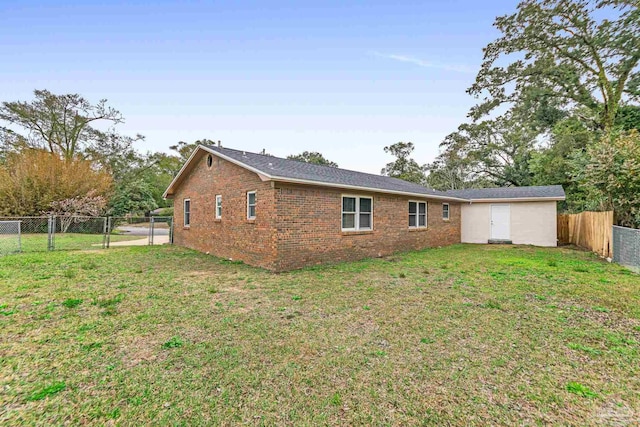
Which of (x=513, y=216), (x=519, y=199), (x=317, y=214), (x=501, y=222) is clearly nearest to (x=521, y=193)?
(x=519, y=199)

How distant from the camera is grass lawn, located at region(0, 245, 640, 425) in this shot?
2.30 meters

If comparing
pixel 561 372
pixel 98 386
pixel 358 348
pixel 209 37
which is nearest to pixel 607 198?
pixel 561 372

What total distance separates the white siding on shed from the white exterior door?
6.0 inches

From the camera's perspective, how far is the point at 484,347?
3.39 m

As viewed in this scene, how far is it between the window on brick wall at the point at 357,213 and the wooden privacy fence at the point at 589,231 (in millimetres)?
8347

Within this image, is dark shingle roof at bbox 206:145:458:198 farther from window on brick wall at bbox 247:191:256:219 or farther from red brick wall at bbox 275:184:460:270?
window on brick wall at bbox 247:191:256:219

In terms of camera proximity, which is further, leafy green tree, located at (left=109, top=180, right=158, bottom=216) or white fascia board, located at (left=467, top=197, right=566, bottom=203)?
leafy green tree, located at (left=109, top=180, right=158, bottom=216)

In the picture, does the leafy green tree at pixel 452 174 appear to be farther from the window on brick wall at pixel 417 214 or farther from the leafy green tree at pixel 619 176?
the leafy green tree at pixel 619 176

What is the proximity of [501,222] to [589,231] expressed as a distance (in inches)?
142

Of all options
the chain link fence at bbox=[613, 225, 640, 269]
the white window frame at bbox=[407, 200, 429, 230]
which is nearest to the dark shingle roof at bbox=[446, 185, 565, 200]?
the white window frame at bbox=[407, 200, 429, 230]

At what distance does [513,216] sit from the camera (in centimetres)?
1498

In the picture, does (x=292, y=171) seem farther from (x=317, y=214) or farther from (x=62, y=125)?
(x=62, y=125)

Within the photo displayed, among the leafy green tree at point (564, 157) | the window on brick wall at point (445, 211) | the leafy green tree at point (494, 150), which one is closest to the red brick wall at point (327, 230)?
the window on brick wall at point (445, 211)

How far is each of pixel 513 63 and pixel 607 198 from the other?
45.0 feet
